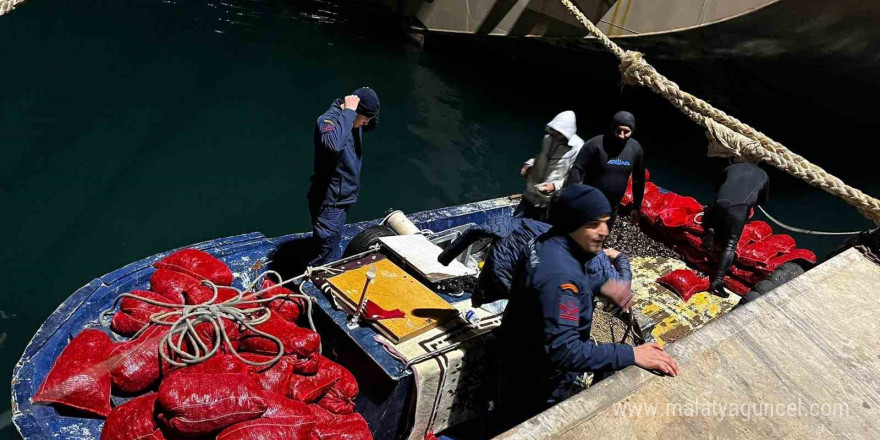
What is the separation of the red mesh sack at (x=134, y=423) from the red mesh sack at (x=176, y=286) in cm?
111

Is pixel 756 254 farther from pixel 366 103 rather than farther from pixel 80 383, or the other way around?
pixel 80 383

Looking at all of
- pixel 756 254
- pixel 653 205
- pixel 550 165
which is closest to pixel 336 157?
pixel 550 165

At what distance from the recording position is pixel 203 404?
3.16 metres

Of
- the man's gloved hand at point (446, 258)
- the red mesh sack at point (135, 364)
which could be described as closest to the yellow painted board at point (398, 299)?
the man's gloved hand at point (446, 258)

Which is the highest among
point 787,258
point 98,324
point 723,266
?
point 98,324

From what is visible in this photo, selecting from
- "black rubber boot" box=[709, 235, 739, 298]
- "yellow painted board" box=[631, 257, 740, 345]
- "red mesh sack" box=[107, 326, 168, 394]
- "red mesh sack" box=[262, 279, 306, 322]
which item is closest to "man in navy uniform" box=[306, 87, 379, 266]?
"red mesh sack" box=[262, 279, 306, 322]

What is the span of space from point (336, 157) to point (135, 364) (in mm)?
2046

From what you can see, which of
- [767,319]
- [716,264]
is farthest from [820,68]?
[767,319]

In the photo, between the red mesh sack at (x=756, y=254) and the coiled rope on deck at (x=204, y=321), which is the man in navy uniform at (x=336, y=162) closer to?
the coiled rope on deck at (x=204, y=321)

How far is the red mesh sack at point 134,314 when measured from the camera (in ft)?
14.1

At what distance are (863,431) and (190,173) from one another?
31.4 ft

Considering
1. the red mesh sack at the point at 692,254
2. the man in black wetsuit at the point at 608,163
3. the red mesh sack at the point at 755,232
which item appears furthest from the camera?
the red mesh sack at the point at 755,232

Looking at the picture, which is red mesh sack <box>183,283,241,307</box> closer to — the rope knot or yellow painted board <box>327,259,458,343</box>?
yellow painted board <box>327,259,458,343</box>

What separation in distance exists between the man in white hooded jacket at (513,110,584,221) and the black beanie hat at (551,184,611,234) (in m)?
2.62
